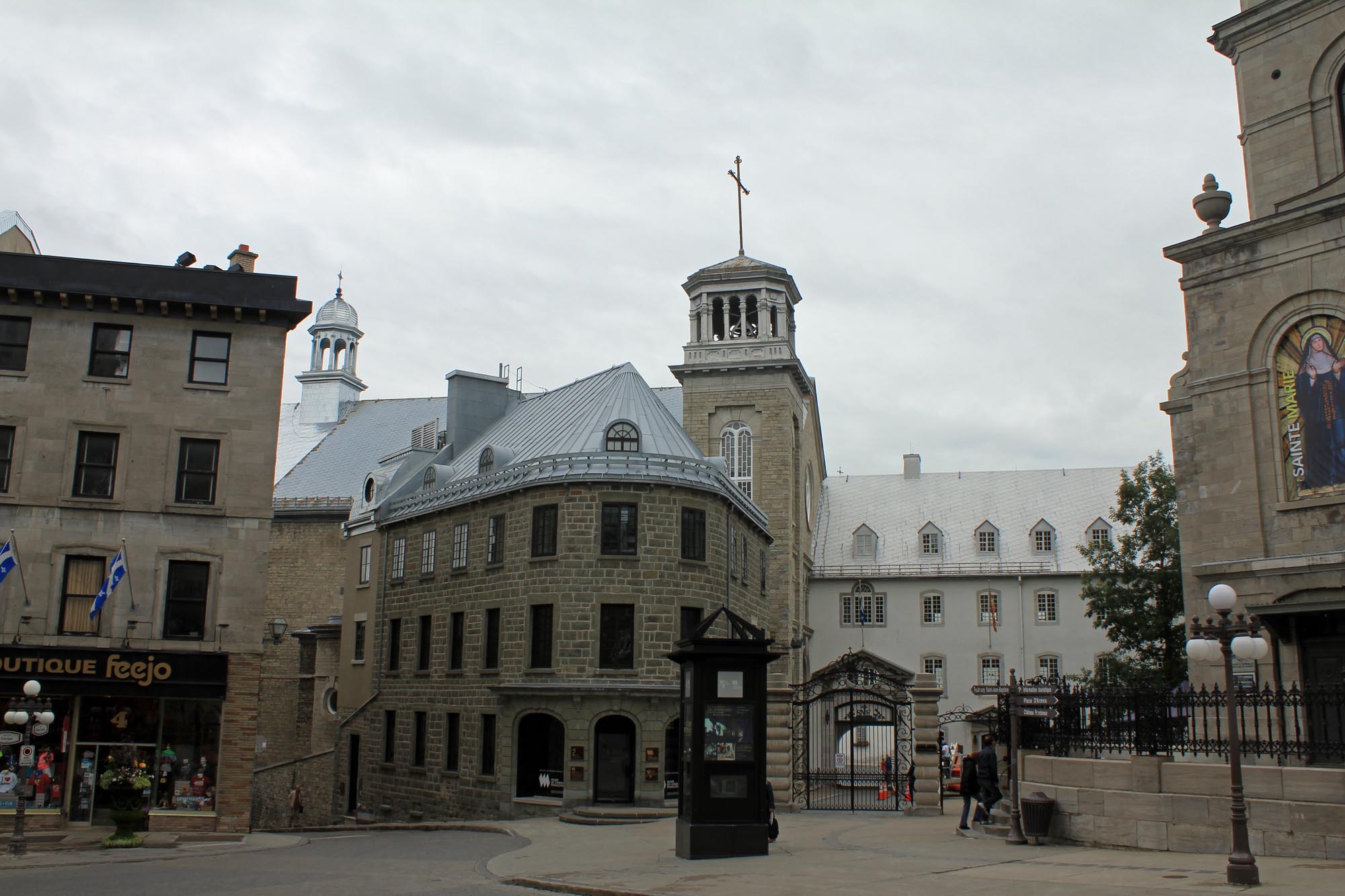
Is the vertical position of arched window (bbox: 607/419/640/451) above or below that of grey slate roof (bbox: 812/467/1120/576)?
below

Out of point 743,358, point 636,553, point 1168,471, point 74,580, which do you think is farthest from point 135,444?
point 1168,471

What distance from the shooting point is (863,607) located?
5928 cm

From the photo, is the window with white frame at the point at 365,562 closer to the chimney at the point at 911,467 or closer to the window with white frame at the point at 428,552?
the window with white frame at the point at 428,552

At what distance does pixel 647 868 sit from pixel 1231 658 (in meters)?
8.87

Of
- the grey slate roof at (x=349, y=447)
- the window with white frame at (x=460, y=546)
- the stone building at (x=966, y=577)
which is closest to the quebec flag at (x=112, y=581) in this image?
the window with white frame at (x=460, y=546)

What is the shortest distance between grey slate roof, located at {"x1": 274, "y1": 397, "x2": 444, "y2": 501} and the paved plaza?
29454 millimetres

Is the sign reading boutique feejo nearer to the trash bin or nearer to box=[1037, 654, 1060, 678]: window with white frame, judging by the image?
the trash bin

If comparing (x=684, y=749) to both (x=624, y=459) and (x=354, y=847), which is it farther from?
(x=624, y=459)

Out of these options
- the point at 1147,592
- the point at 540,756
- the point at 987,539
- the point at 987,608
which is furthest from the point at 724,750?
the point at 987,539

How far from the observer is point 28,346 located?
90.6 ft

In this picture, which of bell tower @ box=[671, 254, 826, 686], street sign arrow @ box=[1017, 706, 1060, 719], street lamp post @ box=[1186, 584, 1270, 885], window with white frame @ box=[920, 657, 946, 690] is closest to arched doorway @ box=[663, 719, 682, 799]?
street sign arrow @ box=[1017, 706, 1060, 719]

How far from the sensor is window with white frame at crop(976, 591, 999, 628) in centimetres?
5759

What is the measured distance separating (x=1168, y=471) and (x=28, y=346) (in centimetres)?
3801

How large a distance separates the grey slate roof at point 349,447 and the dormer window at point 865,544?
2240cm
